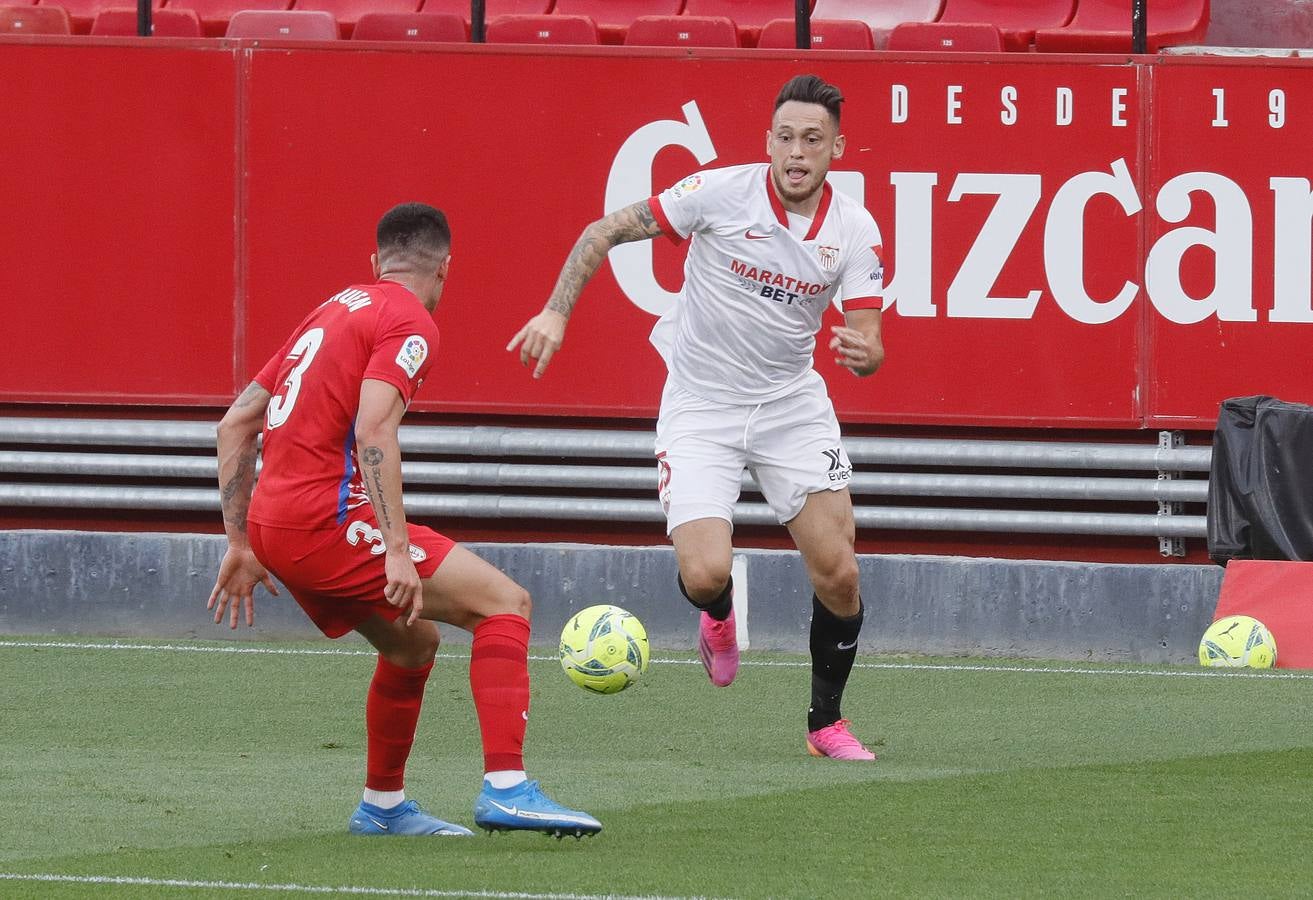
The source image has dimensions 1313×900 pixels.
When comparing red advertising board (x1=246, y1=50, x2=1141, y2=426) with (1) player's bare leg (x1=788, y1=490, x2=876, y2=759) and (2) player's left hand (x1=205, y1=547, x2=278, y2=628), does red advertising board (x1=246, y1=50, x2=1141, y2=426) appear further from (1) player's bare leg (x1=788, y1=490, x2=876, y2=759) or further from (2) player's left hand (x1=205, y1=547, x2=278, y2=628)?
(2) player's left hand (x1=205, y1=547, x2=278, y2=628)

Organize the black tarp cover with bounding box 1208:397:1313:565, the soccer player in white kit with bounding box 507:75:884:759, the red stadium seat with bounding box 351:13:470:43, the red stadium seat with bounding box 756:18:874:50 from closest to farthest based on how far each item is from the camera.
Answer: the soccer player in white kit with bounding box 507:75:884:759 < the black tarp cover with bounding box 1208:397:1313:565 < the red stadium seat with bounding box 756:18:874:50 < the red stadium seat with bounding box 351:13:470:43

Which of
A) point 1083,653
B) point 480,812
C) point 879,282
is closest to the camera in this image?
point 480,812

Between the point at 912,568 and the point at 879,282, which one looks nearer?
the point at 879,282

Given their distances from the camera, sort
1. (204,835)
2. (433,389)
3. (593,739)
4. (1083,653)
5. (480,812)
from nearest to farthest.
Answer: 1. (480,812)
2. (204,835)
3. (593,739)
4. (1083,653)
5. (433,389)

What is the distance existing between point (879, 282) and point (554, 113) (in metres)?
4.67

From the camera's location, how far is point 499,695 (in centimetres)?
582

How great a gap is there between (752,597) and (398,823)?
555cm

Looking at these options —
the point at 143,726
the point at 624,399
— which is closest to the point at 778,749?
the point at 143,726

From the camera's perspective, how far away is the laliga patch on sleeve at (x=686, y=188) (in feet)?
25.4

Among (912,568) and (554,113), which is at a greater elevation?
(554,113)

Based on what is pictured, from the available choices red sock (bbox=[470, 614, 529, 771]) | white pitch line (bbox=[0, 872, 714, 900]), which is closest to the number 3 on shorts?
red sock (bbox=[470, 614, 529, 771])

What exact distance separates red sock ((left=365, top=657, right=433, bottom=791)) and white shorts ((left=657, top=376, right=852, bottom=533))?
2.01m

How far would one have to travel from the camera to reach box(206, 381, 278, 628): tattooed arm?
6.05 metres

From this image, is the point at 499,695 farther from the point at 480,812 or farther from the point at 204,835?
the point at 204,835
